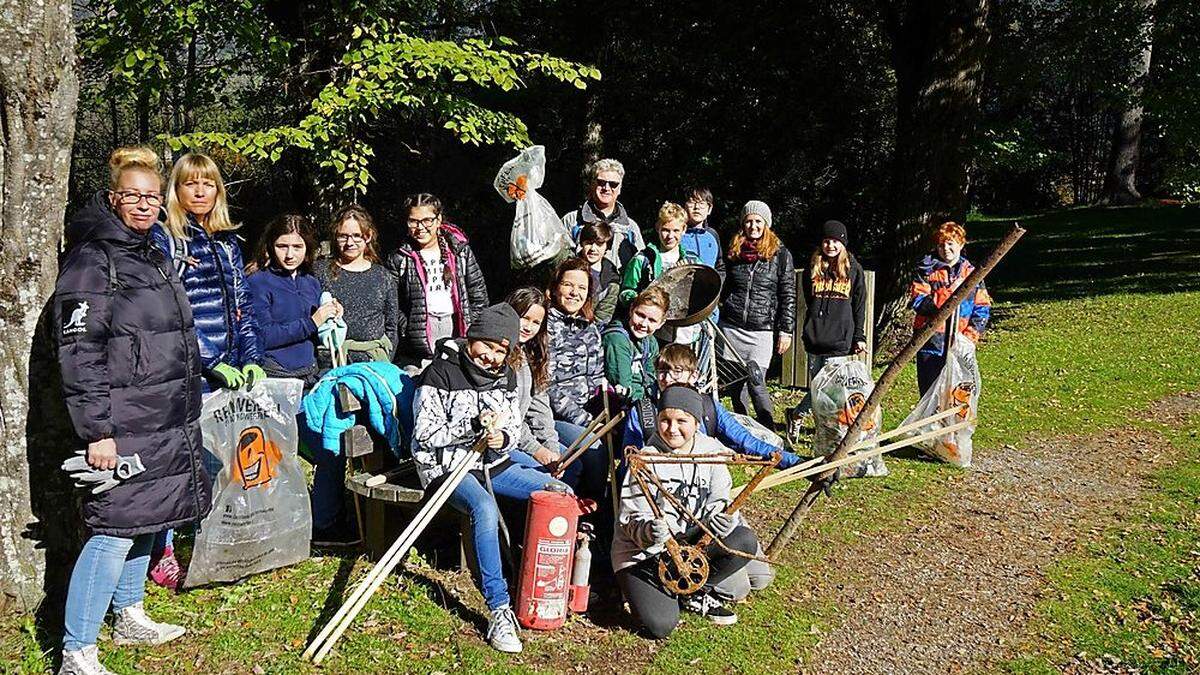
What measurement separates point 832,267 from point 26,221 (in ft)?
→ 16.5

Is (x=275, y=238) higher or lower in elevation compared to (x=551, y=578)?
higher

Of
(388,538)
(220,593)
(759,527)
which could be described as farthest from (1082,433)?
(220,593)

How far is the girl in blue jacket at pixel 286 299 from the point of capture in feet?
16.1

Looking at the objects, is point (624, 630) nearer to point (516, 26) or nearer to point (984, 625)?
point (984, 625)

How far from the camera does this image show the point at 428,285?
17.8 ft

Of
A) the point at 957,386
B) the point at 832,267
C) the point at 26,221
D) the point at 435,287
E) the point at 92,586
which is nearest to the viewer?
the point at 92,586

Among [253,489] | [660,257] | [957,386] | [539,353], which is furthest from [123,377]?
[957,386]

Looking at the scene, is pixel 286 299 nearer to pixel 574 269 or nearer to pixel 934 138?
pixel 574 269

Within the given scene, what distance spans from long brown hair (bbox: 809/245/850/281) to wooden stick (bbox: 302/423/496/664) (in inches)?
144

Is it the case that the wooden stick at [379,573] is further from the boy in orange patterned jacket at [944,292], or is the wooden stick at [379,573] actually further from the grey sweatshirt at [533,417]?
the boy in orange patterned jacket at [944,292]

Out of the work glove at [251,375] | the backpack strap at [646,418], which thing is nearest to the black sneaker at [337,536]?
the work glove at [251,375]

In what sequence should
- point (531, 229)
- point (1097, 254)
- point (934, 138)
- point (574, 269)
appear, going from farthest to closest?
1. point (1097, 254)
2. point (934, 138)
3. point (531, 229)
4. point (574, 269)

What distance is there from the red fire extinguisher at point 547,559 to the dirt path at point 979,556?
3.67 ft

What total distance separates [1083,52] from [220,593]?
15357 millimetres
